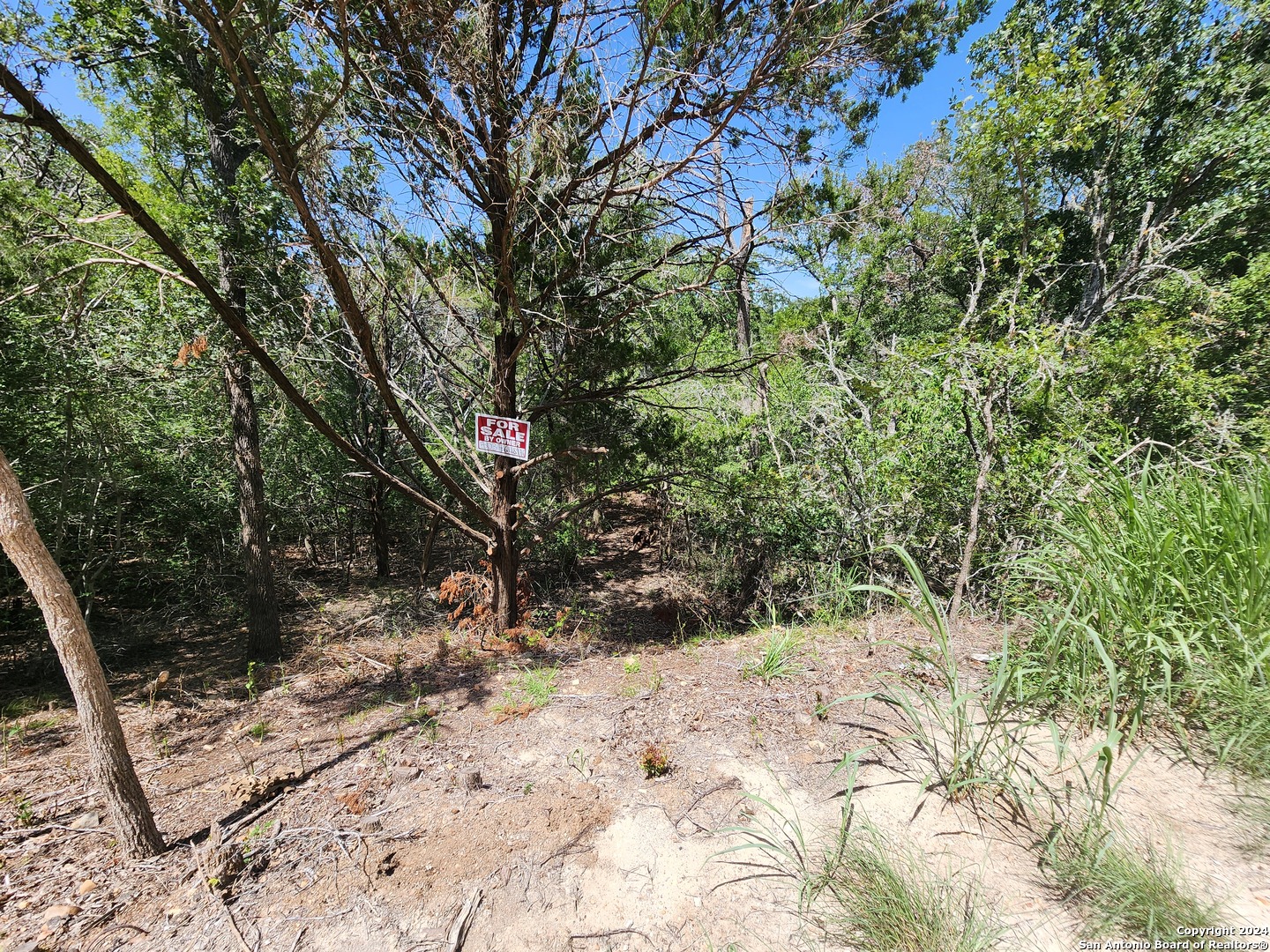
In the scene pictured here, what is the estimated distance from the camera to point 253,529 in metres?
A: 4.90

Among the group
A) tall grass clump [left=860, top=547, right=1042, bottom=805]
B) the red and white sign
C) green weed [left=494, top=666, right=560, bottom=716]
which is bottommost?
green weed [left=494, top=666, right=560, bottom=716]

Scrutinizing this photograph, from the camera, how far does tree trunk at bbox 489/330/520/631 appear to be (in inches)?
174

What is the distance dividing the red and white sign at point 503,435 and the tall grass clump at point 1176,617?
11.0 feet

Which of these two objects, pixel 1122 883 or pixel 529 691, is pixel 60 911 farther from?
pixel 1122 883

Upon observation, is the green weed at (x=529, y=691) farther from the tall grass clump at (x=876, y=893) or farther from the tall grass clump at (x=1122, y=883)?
the tall grass clump at (x=1122, y=883)

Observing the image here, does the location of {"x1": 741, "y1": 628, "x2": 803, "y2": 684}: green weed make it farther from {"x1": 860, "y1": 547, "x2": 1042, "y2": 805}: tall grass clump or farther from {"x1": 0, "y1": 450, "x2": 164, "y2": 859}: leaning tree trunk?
{"x1": 0, "y1": 450, "x2": 164, "y2": 859}: leaning tree trunk

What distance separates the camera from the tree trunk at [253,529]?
4699mm

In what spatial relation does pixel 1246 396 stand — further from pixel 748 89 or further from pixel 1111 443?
pixel 748 89

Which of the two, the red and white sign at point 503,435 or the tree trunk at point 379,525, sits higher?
the red and white sign at point 503,435

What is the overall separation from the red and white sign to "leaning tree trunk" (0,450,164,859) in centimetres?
239

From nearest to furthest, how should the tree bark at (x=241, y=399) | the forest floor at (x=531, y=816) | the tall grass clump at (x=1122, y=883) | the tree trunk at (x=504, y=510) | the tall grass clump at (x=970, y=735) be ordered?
the tall grass clump at (x=1122, y=883) < the forest floor at (x=531, y=816) < the tall grass clump at (x=970, y=735) < the tree bark at (x=241, y=399) < the tree trunk at (x=504, y=510)

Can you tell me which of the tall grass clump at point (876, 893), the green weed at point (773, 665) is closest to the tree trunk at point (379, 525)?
the green weed at point (773, 665)

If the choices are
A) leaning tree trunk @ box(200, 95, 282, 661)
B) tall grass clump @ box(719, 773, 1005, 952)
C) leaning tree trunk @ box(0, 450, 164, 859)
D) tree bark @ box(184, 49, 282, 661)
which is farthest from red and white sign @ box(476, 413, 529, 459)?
tall grass clump @ box(719, 773, 1005, 952)

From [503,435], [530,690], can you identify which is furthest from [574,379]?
[530,690]
